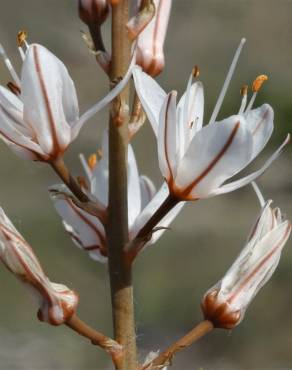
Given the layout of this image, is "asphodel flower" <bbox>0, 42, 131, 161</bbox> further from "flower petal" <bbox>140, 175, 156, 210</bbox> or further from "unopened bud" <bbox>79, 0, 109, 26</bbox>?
"flower petal" <bbox>140, 175, 156, 210</bbox>

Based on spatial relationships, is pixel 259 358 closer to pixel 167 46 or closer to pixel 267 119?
pixel 167 46

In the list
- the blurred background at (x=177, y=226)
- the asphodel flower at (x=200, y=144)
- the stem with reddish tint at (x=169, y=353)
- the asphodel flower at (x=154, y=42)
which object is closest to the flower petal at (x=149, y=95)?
the asphodel flower at (x=200, y=144)

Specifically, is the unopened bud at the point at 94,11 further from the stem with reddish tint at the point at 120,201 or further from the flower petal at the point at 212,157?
the flower petal at the point at 212,157

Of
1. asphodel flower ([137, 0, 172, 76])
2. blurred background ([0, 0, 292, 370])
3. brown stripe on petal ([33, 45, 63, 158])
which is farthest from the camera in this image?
blurred background ([0, 0, 292, 370])

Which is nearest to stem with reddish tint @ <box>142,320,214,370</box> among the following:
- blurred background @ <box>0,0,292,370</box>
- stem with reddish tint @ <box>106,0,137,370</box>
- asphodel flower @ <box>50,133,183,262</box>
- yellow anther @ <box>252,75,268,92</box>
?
stem with reddish tint @ <box>106,0,137,370</box>

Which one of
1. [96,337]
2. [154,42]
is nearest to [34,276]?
Answer: [96,337]

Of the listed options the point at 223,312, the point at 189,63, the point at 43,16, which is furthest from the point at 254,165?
the point at 223,312
